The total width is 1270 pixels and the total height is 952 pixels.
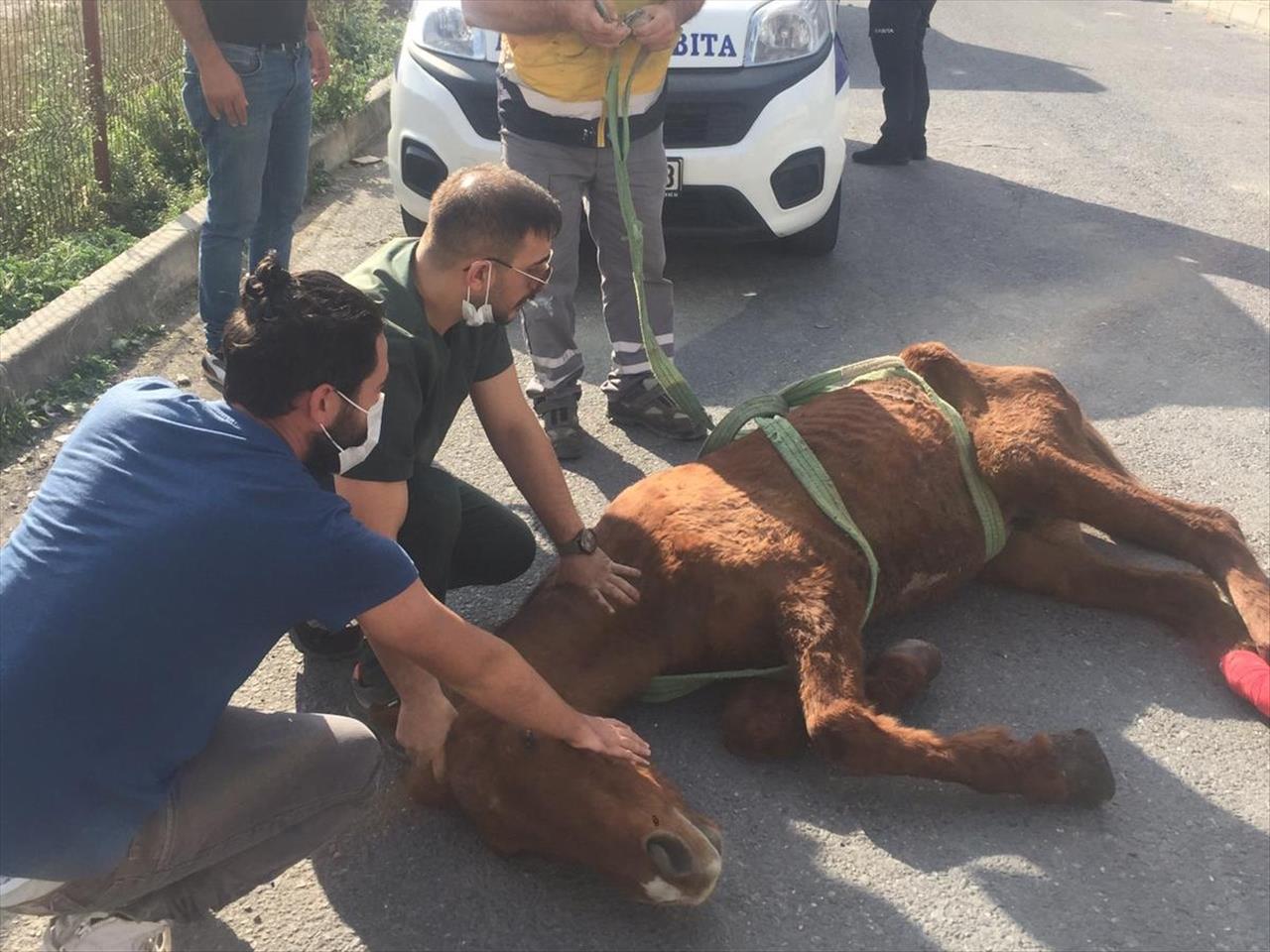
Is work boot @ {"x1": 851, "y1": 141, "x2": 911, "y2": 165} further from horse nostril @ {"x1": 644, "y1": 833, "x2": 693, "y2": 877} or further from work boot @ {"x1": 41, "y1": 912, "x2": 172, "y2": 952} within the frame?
work boot @ {"x1": 41, "y1": 912, "x2": 172, "y2": 952}

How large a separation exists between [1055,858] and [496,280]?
2.04 m

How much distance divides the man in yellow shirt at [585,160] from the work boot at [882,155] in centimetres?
447

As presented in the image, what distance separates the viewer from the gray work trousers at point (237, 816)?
265 cm

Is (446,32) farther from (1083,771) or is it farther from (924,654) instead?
(1083,771)

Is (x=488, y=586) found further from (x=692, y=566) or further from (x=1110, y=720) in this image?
(x=1110, y=720)

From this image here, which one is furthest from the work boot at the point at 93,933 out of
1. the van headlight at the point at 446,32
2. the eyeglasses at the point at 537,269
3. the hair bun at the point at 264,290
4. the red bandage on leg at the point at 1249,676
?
the van headlight at the point at 446,32

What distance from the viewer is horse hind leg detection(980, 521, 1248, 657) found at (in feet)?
13.2

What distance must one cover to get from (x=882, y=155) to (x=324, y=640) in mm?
6610

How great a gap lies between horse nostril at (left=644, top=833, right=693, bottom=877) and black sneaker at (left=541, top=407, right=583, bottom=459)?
2488 millimetres

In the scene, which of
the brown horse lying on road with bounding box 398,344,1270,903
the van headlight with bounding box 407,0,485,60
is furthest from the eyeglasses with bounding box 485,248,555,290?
the van headlight with bounding box 407,0,485,60

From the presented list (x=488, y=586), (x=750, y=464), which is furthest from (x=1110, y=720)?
(x=488, y=586)

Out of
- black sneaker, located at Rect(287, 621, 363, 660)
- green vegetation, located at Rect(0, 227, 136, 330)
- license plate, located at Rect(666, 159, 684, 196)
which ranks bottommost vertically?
black sneaker, located at Rect(287, 621, 363, 660)

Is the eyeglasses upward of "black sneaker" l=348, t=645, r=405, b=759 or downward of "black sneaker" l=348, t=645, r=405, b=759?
upward

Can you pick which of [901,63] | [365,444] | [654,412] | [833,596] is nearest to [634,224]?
[654,412]
